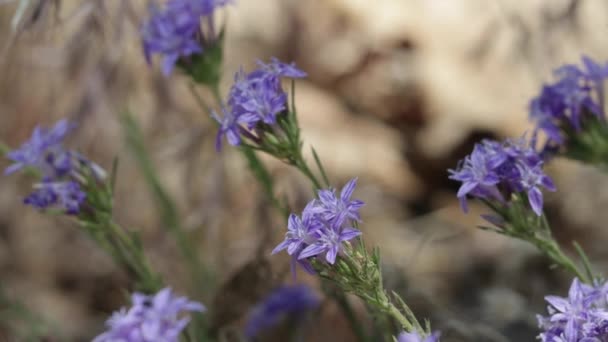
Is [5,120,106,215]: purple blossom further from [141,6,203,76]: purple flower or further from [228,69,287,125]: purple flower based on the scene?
[228,69,287,125]: purple flower

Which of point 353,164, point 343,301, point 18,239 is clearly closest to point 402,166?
point 353,164

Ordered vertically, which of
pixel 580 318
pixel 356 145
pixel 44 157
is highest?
pixel 44 157

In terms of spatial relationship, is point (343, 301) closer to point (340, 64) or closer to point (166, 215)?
point (166, 215)

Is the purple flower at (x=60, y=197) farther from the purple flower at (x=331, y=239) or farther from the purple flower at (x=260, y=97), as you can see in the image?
the purple flower at (x=331, y=239)

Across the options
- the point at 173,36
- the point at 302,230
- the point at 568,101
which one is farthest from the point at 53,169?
the point at 568,101

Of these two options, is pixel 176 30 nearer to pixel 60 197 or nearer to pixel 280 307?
pixel 60 197

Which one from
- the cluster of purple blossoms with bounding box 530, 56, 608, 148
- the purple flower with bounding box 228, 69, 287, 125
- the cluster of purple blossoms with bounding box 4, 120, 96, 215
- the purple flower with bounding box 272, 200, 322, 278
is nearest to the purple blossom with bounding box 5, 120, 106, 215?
the cluster of purple blossoms with bounding box 4, 120, 96, 215
